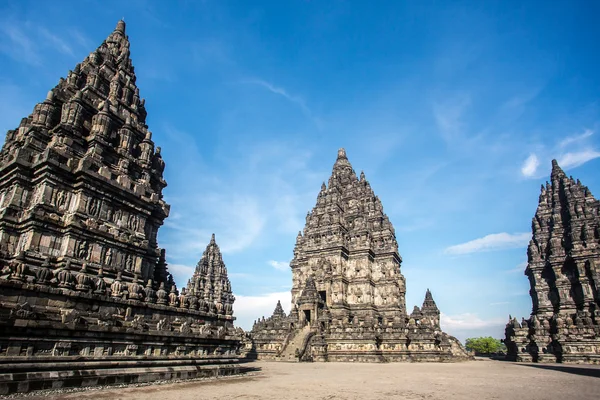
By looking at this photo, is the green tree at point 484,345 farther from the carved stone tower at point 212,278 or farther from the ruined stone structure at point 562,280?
the carved stone tower at point 212,278

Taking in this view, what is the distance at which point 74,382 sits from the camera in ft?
28.8

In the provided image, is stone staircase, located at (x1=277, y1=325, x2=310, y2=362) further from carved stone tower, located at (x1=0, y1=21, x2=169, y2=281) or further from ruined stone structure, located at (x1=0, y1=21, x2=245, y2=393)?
carved stone tower, located at (x1=0, y1=21, x2=169, y2=281)

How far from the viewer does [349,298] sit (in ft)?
134

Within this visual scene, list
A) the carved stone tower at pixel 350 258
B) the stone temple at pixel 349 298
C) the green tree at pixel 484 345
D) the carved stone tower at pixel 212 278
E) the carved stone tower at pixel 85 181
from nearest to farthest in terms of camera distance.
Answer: the carved stone tower at pixel 85 181
the stone temple at pixel 349 298
the carved stone tower at pixel 350 258
the carved stone tower at pixel 212 278
the green tree at pixel 484 345

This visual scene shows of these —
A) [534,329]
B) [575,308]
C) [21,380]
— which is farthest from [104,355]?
[575,308]

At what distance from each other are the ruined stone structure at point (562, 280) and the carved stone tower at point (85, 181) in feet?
116

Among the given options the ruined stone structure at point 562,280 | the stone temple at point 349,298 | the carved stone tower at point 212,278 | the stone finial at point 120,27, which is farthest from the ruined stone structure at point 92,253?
the carved stone tower at point 212,278

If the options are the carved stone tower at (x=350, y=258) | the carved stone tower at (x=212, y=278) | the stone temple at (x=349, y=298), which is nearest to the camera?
the stone temple at (x=349, y=298)

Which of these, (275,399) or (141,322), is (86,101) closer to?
(141,322)

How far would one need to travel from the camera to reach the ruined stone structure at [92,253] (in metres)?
9.11

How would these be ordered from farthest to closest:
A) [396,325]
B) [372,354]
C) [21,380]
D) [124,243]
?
[396,325]
[372,354]
[124,243]
[21,380]

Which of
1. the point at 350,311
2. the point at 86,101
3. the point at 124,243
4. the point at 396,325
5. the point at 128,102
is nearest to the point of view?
the point at 124,243

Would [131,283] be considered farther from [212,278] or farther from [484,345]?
[484,345]

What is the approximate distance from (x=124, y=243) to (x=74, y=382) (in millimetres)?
8226
